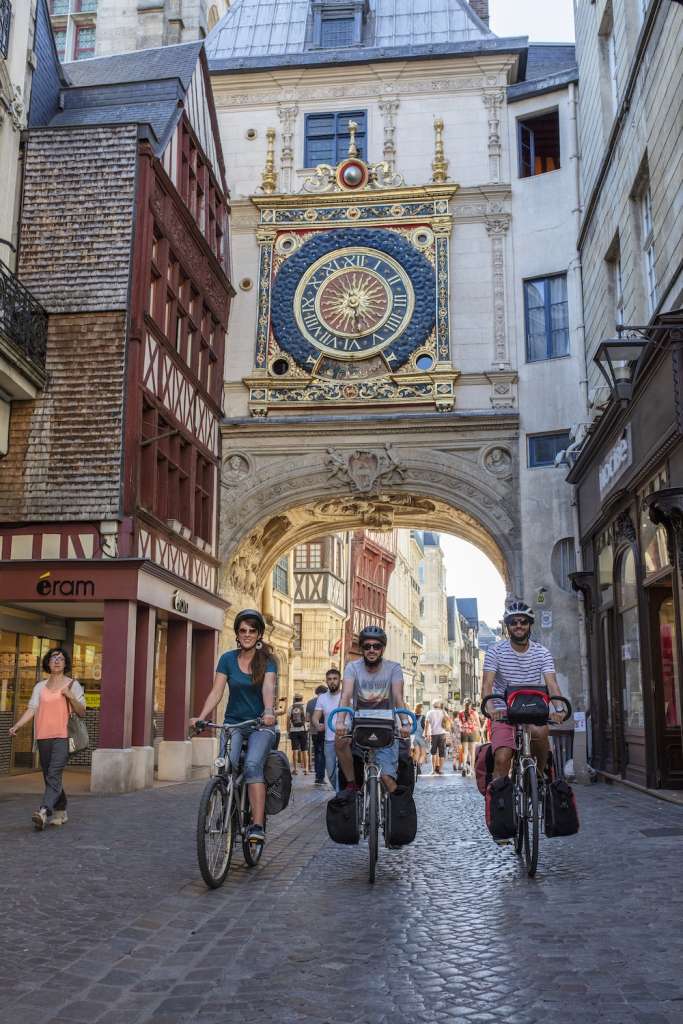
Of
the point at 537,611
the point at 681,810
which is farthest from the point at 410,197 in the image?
the point at 681,810

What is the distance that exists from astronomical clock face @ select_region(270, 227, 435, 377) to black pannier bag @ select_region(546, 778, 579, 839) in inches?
651

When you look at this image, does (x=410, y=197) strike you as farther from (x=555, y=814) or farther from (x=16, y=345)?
(x=555, y=814)

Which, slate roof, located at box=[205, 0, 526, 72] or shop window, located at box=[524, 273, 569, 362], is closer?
shop window, located at box=[524, 273, 569, 362]

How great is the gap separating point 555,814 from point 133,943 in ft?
9.21

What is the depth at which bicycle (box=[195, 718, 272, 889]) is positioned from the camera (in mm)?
6000

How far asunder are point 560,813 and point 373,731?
1212 millimetres

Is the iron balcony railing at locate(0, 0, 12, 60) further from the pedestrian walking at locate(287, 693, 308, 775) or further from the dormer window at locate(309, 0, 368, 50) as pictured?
the pedestrian walking at locate(287, 693, 308, 775)

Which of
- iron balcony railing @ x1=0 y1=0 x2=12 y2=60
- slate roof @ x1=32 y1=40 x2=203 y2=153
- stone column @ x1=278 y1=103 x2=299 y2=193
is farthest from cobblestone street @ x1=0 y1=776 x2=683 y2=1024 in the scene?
stone column @ x1=278 y1=103 x2=299 y2=193

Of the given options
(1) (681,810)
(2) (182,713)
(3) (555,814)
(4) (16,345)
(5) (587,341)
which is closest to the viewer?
(3) (555,814)

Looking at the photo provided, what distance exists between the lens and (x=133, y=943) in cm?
482

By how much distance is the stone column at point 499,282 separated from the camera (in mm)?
22375

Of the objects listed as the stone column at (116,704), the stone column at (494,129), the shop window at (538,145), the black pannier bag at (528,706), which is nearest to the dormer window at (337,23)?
the stone column at (494,129)

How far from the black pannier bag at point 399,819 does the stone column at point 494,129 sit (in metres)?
18.8

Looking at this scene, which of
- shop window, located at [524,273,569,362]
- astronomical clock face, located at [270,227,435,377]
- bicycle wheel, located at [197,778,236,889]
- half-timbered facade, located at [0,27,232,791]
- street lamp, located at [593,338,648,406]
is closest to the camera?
bicycle wheel, located at [197,778,236,889]
